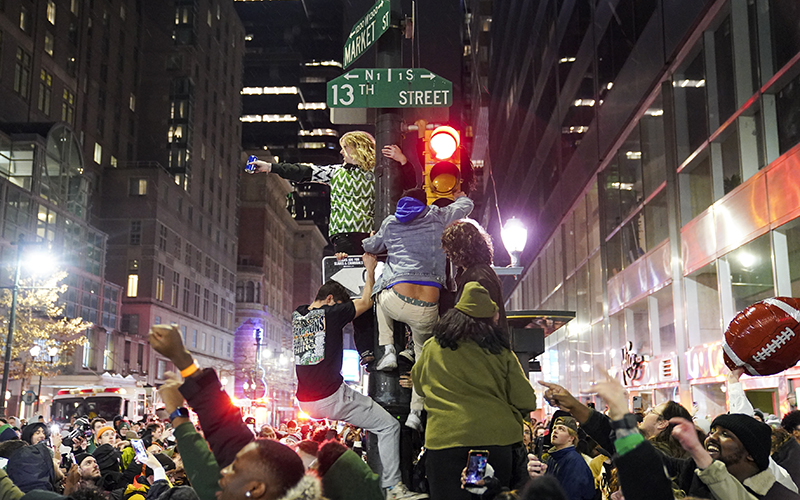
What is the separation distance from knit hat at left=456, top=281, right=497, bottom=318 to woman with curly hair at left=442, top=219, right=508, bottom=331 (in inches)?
18.6

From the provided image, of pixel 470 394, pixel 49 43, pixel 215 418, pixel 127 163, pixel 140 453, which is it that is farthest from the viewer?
pixel 127 163

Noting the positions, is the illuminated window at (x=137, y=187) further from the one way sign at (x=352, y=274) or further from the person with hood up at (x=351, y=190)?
the one way sign at (x=352, y=274)

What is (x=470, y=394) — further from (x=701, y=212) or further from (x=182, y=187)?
(x=182, y=187)

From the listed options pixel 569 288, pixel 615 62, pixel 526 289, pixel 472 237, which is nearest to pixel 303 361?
pixel 472 237

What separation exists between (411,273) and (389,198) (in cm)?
84

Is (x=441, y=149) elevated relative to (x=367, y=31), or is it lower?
lower

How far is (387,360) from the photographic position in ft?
19.8

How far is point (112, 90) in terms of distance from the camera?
80562mm

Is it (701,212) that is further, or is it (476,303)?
(701,212)

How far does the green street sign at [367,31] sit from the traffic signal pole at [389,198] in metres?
0.07

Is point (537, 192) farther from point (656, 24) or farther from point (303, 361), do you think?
point (303, 361)

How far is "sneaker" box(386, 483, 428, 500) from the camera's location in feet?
17.0

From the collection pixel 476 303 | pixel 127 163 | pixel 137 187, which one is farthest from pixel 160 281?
pixel 476 303

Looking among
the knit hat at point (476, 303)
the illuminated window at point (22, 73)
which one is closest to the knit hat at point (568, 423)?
the knit hat at point (476, 303)
